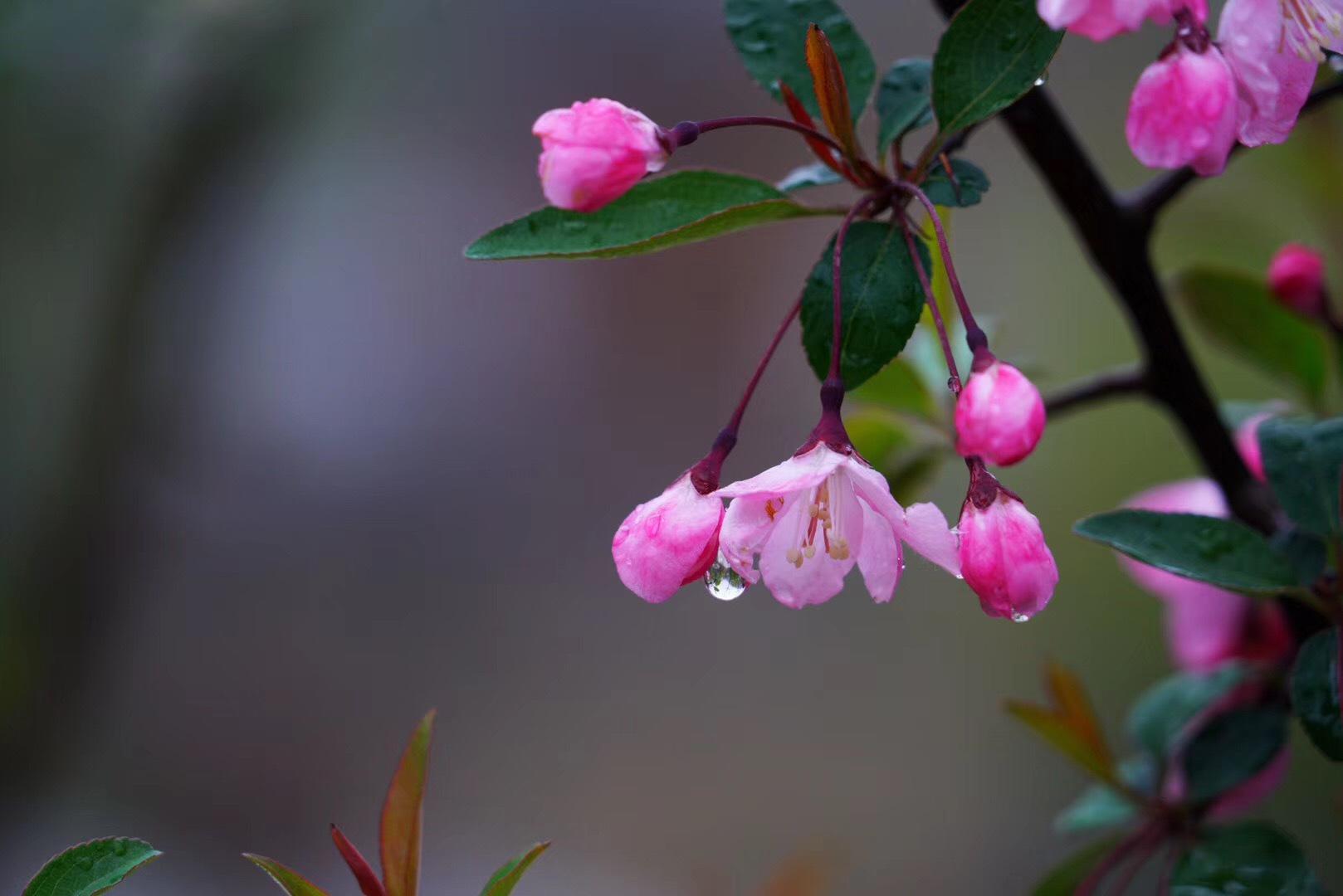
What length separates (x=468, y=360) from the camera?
7.68 ft

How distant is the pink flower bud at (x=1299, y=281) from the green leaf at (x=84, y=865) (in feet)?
2.35

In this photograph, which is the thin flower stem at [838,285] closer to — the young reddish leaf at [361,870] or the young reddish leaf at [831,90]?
the young reddish leaf at [831,90]

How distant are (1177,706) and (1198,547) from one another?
27 centimetres

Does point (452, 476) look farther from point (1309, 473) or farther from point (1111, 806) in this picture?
point (1309, 473)

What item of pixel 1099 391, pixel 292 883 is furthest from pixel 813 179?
pixel 292 883

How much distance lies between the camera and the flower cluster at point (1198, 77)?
1.09ft

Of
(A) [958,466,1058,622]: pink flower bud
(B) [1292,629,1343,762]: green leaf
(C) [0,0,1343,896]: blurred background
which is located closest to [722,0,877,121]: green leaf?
(A) [958,466,1058,622]: pink flower bud

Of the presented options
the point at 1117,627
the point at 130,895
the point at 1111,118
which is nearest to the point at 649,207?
the point at 130,895

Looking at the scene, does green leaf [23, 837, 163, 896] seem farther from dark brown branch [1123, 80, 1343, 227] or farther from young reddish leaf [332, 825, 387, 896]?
dark brown branch [1123, 80, 1343, 227]

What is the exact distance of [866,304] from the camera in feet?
1.42

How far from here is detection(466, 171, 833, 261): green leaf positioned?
0.42 m

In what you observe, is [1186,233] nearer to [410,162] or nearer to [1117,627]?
[1117,627]

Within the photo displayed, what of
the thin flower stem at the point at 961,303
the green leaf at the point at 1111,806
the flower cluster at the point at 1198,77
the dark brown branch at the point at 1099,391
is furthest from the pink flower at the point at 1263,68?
the green leaf at the point at 1111,806

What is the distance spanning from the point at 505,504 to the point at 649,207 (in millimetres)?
1883
